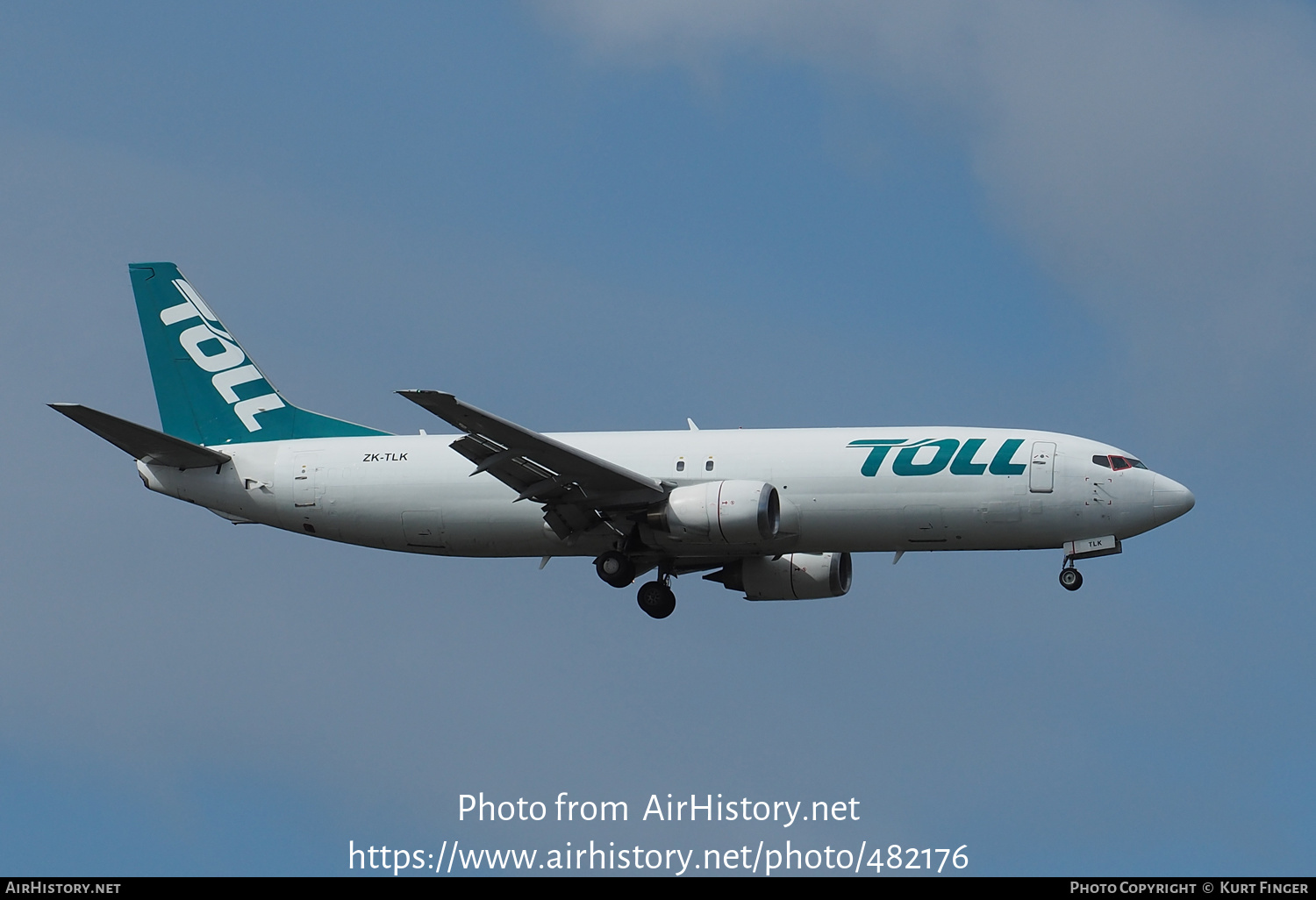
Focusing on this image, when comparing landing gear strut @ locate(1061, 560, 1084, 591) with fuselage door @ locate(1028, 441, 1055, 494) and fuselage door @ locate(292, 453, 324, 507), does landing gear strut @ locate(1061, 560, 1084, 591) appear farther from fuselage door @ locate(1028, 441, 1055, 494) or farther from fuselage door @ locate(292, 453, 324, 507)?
fuselage door @ locate(292, 453, 324, 507)

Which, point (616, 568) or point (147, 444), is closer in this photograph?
point (616, 568)

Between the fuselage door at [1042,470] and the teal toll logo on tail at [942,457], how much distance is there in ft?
0.84

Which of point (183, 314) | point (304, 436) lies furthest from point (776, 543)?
point (183, 314)

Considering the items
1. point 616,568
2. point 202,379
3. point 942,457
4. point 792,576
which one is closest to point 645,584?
point 616,568

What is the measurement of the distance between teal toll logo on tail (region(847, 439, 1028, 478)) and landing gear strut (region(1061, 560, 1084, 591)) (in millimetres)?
2773

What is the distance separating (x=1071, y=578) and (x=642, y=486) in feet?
35.9

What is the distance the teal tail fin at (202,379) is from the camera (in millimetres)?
48844

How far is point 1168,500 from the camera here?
1699 inches

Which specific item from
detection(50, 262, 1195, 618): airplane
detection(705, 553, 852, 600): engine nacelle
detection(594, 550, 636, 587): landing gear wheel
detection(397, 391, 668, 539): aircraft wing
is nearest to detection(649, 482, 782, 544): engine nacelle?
detection(50, 262, 1195, 618): airplane

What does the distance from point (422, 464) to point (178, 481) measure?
716 cm

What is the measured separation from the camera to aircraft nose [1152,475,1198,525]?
43156mm

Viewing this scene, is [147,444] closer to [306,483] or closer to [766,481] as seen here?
[306,483]

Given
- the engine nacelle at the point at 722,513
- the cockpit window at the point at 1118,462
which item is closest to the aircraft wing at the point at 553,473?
the engine nacelle at the point at 722,513

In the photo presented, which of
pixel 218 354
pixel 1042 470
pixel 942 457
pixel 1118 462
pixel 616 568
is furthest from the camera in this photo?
pixel 218 354
